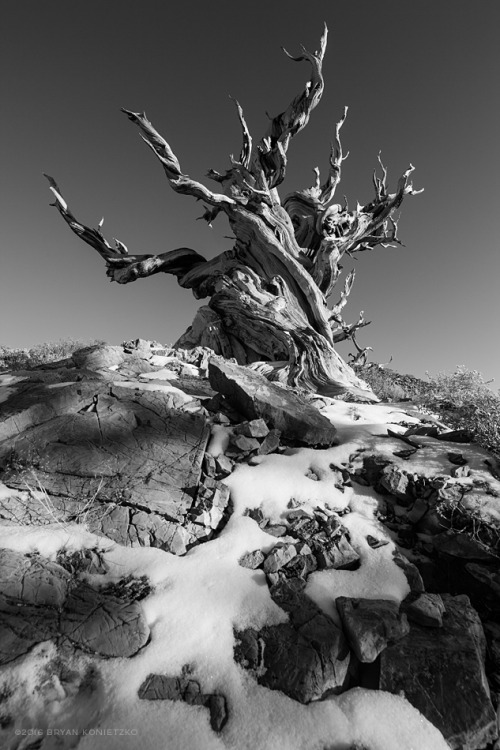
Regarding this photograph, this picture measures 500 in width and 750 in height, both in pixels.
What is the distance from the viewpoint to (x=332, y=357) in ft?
35.1

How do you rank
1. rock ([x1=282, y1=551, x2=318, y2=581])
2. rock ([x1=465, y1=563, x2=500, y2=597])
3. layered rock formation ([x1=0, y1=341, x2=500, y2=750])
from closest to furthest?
layered rock formation ([x1=0, y1=341, x2=500, y2=750]) < rock ([x1=465, y1=563, x2=500, y2=597]) < rock ([x1=282, y1=551, x2=318, y2=581])

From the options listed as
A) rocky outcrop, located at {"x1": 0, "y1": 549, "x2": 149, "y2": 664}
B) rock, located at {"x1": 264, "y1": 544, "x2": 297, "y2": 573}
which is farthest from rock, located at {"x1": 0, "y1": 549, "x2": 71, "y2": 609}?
rock, located at {"x1": 264, "y1": 544, "x2": 297, "y2": 573}

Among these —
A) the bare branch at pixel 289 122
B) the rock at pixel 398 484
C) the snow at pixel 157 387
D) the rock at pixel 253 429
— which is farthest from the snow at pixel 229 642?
the bare branch at pixel 289 122

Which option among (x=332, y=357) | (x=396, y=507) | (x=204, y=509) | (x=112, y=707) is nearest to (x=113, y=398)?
(x=204, y=509)

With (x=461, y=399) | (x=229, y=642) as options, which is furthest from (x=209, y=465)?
(x=461, y=399)

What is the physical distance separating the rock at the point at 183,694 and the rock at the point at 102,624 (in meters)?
0.27

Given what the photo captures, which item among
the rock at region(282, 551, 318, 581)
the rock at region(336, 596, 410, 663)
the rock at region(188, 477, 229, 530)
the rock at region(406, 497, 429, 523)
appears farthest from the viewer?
the rock at region(406, 497, 429, 523)

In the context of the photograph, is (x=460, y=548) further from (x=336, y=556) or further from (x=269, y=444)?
(x=269, y=444)

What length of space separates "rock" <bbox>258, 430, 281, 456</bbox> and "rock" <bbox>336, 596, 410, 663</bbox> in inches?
82.9

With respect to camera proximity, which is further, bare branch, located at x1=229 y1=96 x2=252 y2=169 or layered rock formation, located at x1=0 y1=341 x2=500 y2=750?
bare branch, located at x1=229 y1=96 x2=252 y2=169

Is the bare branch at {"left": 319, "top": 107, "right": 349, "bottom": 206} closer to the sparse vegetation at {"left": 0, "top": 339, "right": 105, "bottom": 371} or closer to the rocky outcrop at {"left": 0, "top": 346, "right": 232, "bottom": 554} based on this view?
the sparse vegetation at {"left": 0, "top": 339, "right": 105, "bottom": 371}

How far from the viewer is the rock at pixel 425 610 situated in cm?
269

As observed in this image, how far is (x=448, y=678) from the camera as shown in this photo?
2.38 meters

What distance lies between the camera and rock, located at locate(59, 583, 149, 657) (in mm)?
2443
